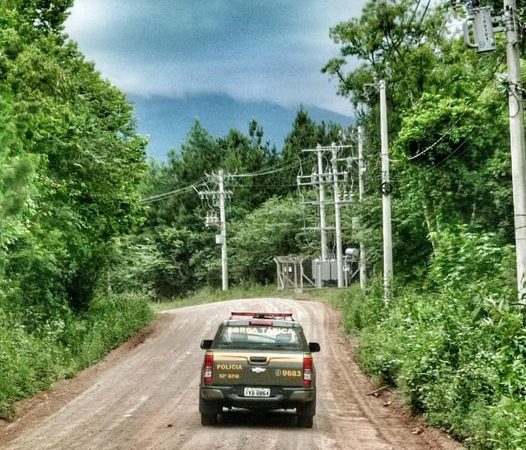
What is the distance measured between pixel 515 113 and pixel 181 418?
8.46m

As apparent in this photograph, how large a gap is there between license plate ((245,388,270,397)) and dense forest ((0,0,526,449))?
303cm

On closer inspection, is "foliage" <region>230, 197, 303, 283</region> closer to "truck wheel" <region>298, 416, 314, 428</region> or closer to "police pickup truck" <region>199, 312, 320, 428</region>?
"truck wheel" <region>298, 416, 314, 428</region>

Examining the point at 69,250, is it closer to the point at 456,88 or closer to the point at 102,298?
the point at 102,298

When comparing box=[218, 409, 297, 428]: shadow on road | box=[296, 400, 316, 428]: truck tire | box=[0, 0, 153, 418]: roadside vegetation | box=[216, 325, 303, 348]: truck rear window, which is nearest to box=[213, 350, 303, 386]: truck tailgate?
box=[216, 325, 303, 348]: truck rear window

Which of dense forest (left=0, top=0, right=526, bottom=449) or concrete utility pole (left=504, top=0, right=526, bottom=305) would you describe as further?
dense forest (left=0, top=0, right=526, bottom=449)

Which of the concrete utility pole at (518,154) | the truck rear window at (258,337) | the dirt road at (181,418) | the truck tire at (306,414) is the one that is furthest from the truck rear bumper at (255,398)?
the concrete utility pole at (518,154)

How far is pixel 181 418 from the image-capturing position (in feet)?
48.9

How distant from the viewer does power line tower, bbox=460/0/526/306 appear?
40.5 feet

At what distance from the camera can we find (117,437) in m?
13.1

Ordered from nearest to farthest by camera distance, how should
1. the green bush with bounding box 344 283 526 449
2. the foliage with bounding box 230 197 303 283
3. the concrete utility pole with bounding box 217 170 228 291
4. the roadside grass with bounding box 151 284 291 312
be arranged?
the green bush with bounding box 344 283 526 449 < the roadside grass with bounding box 151 284 291 312 < the concrete utility pole with bounding box 217 170 228 291 < the foliage with bounding box 230 197 303 283

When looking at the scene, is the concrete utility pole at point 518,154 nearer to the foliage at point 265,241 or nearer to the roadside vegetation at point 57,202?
the roadside vegetation at point 57,202

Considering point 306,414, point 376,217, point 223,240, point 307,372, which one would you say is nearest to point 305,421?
point 306,414

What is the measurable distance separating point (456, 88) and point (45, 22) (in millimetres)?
16517

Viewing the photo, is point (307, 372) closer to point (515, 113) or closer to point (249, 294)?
point (515, 113)
